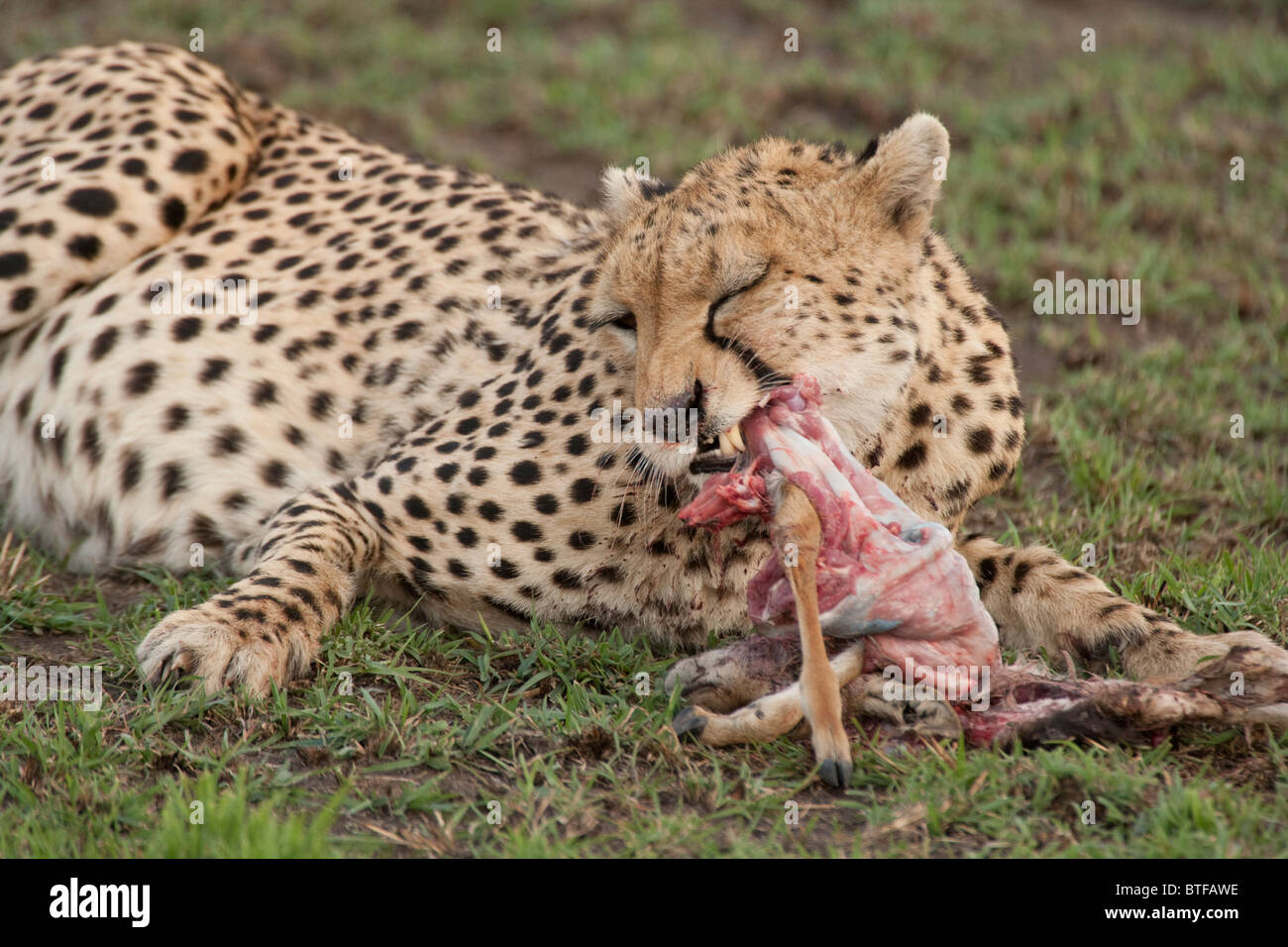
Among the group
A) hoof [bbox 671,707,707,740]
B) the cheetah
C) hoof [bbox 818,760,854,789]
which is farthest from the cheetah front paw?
hoof [bbox 818,760,854,789]

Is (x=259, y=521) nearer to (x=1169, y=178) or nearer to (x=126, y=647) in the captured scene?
(x=126, y=647)

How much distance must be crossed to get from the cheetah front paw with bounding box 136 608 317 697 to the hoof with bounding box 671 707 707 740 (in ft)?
2.86

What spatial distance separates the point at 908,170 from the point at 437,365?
1.50 m

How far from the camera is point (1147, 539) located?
434 centimetres

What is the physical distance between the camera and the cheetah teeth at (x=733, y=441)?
10.3ft

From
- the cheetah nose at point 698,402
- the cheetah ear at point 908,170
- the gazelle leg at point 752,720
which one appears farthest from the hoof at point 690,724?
the cheetah ear at point 908,170

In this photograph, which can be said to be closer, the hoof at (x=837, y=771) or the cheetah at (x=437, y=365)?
the hoof at (x=837, y=771)

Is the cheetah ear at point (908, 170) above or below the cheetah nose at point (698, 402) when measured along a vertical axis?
above

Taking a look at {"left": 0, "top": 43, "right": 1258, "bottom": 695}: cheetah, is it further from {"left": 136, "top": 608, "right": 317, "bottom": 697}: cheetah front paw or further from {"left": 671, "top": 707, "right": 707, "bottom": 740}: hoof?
{"left": 671, "top": 707, "right": 707, "bottom": 740}: hoof

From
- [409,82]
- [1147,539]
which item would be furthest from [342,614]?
[409,82]

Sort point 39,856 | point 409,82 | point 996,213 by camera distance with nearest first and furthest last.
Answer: point 39,856 < point 996,213 < point 409,82

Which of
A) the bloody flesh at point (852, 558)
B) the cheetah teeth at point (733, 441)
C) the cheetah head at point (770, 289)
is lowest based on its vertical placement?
the bloody flesh at point (852, 558)

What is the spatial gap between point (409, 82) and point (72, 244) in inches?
135

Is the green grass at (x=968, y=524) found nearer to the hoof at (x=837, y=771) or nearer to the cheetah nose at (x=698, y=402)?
the hoof at (x=837, y=771)
